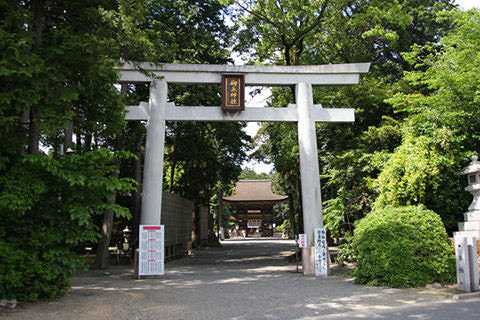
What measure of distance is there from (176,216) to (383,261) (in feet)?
31.1

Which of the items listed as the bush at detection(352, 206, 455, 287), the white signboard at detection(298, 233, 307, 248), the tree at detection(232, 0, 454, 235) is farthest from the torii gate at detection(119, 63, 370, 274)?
the bush at detection(352, 206, 455, 287)

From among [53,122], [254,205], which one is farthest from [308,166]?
[254,205]

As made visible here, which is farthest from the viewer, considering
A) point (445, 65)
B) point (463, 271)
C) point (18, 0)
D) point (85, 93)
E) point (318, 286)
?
point (445, 65)

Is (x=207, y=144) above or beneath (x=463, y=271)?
above

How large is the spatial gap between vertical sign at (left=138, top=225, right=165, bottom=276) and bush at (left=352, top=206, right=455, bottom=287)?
16.0 ft

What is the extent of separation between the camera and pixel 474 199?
8.35m

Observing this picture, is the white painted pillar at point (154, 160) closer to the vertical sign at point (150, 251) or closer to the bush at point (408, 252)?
the vertical sign at point (150, 251)

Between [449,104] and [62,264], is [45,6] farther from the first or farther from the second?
[449,104]

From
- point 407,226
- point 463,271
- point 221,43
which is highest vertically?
point 221,43

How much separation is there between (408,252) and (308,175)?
11.6ft

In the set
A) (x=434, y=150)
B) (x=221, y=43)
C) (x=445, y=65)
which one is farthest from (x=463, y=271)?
(x=221, y=43)

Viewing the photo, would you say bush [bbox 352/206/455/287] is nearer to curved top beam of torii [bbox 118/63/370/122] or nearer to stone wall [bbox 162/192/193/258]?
curved top beam of torii [bbox 118/63/370/122]

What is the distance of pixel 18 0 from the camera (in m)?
5.98

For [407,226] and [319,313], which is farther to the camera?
[407,226]
